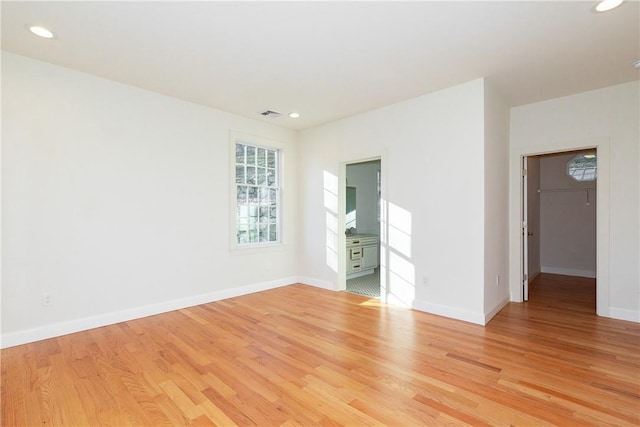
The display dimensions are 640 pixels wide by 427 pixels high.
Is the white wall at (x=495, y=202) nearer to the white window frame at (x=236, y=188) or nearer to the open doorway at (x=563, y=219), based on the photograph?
the open doorway at (x=563, y=219)

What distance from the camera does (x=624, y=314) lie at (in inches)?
145

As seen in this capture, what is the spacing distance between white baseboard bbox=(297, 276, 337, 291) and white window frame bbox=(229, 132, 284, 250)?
782mm

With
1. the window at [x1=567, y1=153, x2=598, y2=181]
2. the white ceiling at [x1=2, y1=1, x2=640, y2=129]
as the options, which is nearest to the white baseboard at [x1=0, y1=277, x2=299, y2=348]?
the white ceiling at [x1=2, y1=1, x2=640, y2=129]

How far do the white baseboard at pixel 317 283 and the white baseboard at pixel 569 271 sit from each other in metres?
4.92

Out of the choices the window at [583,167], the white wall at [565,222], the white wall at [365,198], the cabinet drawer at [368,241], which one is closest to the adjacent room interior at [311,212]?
the cabinet drawer at [368,241]

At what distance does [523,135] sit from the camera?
4.43 m

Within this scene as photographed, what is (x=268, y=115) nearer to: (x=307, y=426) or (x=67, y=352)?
(x=67, y=352)

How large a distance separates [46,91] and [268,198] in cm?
308

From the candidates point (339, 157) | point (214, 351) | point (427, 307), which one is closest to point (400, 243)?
point (427, 307)

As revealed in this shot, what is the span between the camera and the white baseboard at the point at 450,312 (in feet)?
11.6

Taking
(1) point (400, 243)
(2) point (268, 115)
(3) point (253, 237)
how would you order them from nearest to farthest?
(1) point (400, 243), (2) point (268, 115), (3) point (253, 237)

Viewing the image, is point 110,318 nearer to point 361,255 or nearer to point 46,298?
point 46,298

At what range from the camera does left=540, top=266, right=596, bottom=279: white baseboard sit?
620 cm

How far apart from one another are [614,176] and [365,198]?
14.6 feet
